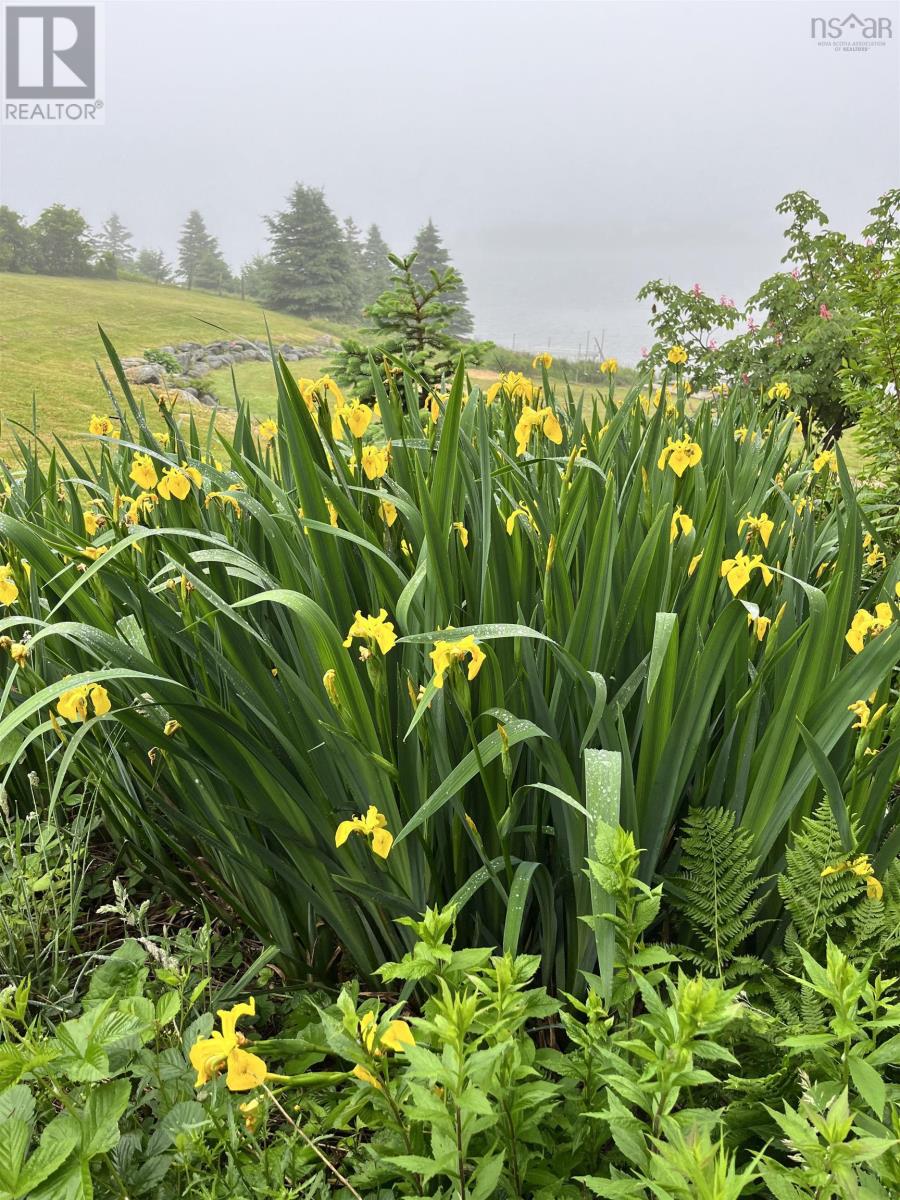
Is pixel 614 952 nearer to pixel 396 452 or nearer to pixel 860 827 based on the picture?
pixel 860 827

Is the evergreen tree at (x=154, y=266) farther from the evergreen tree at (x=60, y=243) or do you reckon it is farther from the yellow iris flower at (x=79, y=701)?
the yellow iris flower at (x=79, y=701)

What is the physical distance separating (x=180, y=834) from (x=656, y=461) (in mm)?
1334

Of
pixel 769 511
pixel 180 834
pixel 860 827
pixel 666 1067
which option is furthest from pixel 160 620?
pixel 769 511

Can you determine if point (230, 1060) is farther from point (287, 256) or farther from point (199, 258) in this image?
point (199, 258)

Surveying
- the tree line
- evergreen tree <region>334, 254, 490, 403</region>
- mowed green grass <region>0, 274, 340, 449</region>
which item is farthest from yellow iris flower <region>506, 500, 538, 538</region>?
the tree line

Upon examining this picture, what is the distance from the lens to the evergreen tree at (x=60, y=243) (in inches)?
1446

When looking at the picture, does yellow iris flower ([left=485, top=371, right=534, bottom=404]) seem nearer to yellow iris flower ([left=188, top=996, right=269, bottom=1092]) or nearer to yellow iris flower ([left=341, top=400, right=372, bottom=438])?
yellow iris flower ([left=341, top=400, right=372, bottom=438])

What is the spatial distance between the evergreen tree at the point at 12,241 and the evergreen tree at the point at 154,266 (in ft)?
49.7

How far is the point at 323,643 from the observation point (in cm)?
104

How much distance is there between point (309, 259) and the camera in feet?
118

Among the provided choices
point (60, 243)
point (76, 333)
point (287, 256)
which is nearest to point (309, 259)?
point (287, 256)

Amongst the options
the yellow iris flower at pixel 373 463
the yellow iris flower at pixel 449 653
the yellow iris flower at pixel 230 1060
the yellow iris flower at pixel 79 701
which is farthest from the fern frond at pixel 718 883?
the yellow iris flower at pixel 79 701

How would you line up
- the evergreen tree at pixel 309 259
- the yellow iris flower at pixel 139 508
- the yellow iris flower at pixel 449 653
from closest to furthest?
the yellow iris flower at pixel 449 653
the yellow iris flower at pixel 139 508
the evergreen tree at pixel 309 259

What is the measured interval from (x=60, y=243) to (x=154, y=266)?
51.5 ft
